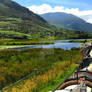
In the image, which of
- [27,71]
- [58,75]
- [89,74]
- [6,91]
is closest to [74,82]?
[89,74]

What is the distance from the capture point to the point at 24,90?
11.6m

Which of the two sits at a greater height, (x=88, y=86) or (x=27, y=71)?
(x=88, y=86)

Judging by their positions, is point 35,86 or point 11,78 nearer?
point 35,86

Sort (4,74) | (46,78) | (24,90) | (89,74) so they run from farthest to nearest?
(4,74)
(46,78)
(24,90)
(89,74)

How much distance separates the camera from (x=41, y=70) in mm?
19047

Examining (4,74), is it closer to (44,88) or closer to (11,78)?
(11,78)

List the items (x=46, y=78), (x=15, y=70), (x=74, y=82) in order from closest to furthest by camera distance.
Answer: (x=74, y=82)
(x=46, y=78)
(x=15, y=70)

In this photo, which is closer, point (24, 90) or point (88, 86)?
point (88, 86)

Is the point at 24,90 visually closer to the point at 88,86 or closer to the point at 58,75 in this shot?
the point at 58,75

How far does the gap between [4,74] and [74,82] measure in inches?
435

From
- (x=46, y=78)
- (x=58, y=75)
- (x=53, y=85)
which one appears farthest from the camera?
(x=58, y=75)

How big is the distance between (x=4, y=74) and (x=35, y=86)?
5282mm

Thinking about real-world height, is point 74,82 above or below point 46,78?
above

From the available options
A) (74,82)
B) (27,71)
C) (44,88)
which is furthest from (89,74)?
(27,71)
